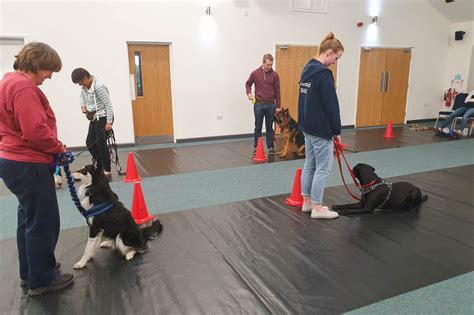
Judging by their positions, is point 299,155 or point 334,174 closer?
point 334,174

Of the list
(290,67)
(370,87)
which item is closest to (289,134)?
(290,67)

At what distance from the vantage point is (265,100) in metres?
5.68

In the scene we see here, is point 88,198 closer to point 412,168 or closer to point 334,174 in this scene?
point 334,174

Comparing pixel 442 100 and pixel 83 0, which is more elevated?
pixel 83 0

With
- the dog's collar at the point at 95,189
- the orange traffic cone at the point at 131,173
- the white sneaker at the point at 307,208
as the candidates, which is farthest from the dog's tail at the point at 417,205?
the orange traffic cone at the point at 131,173

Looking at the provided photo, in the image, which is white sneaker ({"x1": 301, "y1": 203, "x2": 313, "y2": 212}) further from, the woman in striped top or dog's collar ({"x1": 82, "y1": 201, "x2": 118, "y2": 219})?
the woman in striped top

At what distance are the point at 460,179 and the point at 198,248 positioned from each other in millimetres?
3788

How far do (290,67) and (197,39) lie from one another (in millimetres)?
2470

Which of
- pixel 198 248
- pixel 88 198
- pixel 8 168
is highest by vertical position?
pixel 8 168

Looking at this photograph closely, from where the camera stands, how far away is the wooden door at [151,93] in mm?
6973

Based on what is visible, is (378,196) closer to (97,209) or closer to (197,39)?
(97,209)

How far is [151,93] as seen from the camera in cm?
721

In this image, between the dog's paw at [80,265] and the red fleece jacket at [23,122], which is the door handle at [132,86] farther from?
the red fleece jacket at [23,122]

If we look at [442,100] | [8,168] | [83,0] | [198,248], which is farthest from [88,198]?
[442,100]
